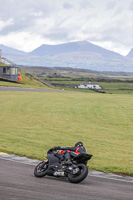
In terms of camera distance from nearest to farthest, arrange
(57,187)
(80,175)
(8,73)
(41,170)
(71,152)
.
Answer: (57,187)
(80,175)
(71,152)
(41,170)
(8,73)

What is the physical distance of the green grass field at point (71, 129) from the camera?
16250mm

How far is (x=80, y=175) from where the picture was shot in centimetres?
995

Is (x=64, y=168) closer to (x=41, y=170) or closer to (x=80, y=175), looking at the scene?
(x=80, y=175)

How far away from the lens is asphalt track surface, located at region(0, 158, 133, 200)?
27.7 feet

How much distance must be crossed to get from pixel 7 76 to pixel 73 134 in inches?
2890

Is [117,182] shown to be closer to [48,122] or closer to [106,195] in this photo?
[106,195]

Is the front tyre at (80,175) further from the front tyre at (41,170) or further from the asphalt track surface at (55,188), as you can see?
the front tyre at (41,170)

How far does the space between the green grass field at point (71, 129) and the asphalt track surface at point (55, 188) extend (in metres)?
2.53

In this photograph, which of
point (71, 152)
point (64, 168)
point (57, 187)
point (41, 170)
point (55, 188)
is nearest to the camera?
point (55, 188)

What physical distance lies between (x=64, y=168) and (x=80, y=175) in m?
0.61

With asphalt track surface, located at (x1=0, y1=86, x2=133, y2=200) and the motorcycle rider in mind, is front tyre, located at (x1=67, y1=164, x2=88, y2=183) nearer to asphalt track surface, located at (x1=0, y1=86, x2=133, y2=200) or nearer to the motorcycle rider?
asphalt track surface, located at (x1=0, y1=86, x2=133, y2=200)

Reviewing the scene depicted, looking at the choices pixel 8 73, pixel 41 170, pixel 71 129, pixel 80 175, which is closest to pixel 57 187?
pixel 80 175

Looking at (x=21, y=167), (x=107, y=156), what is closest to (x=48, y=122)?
(x=107, y=156)

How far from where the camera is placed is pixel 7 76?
→ 94.2 meters
